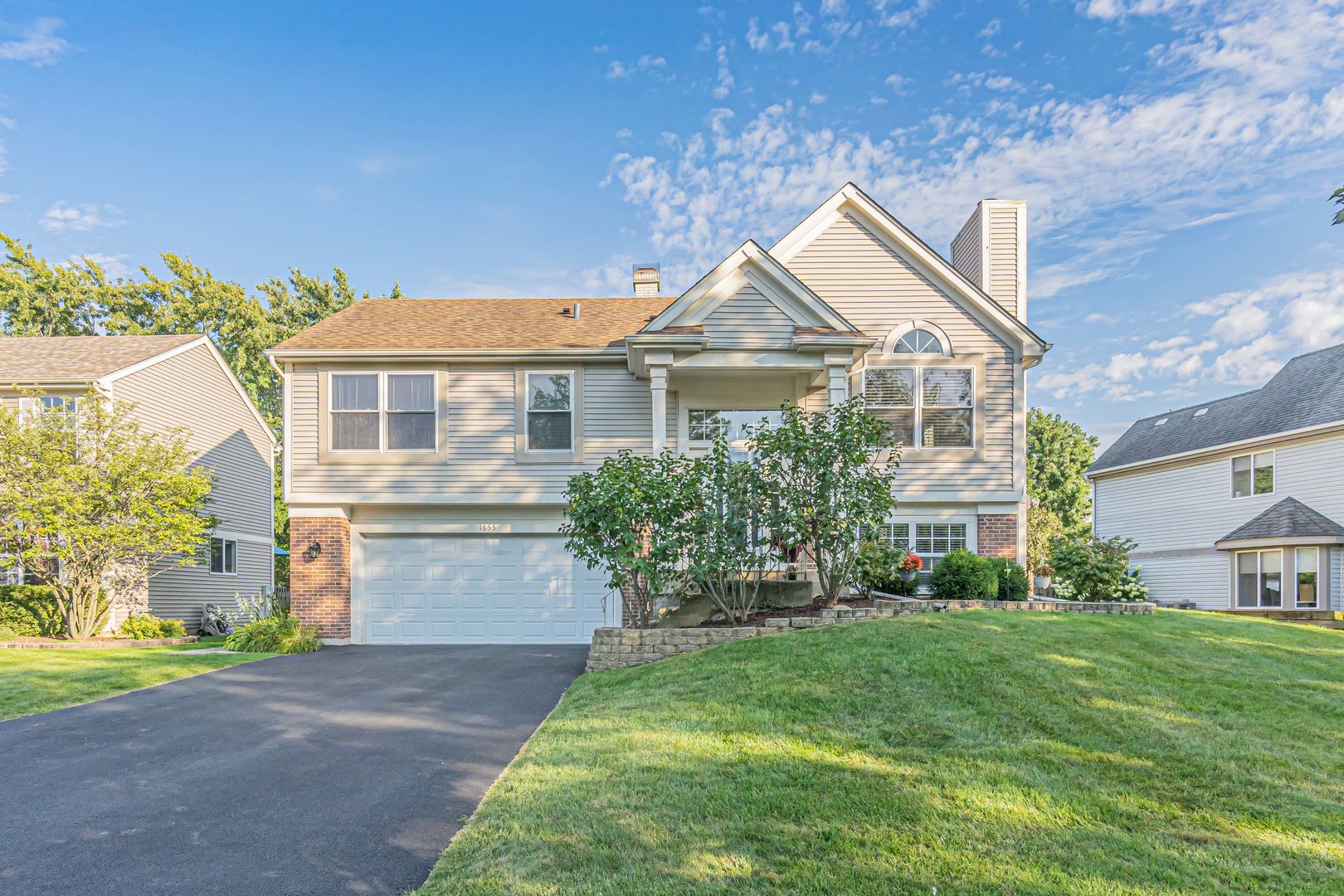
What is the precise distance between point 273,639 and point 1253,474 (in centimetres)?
2459

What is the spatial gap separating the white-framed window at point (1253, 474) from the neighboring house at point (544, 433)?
37.8ft

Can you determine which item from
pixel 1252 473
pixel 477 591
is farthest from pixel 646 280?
pixel 1252 473

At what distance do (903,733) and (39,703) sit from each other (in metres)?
9.04

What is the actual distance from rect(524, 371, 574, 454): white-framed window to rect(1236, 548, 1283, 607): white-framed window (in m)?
18.9

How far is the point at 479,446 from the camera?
13.2 meters

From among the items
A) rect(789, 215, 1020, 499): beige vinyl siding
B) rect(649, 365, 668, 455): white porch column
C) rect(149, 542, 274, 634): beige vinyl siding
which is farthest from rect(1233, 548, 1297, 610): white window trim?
rect(149, 542, 274, 634): beige vinyl siding

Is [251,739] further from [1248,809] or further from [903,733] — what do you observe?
[1248,809]

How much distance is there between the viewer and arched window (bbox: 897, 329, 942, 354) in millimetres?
13262

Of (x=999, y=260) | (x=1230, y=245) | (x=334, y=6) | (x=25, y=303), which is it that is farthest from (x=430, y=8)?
(x=25, y=303)

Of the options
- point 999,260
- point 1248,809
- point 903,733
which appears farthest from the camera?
point 999,260

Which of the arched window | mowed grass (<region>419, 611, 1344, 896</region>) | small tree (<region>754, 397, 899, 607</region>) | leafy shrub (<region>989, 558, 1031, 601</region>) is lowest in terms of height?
mowed grass (<region>419, 611, 1344, 896</region>)

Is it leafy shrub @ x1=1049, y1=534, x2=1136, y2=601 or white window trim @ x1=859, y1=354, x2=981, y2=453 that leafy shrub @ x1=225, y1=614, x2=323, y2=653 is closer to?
white window trim @ x1=859, y1=354, x2=981, y2=453

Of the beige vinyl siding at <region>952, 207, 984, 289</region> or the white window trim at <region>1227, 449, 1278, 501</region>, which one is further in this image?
the white window trim at <region>1227, 449, 1278, 501</region>

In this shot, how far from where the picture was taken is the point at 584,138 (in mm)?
15891
